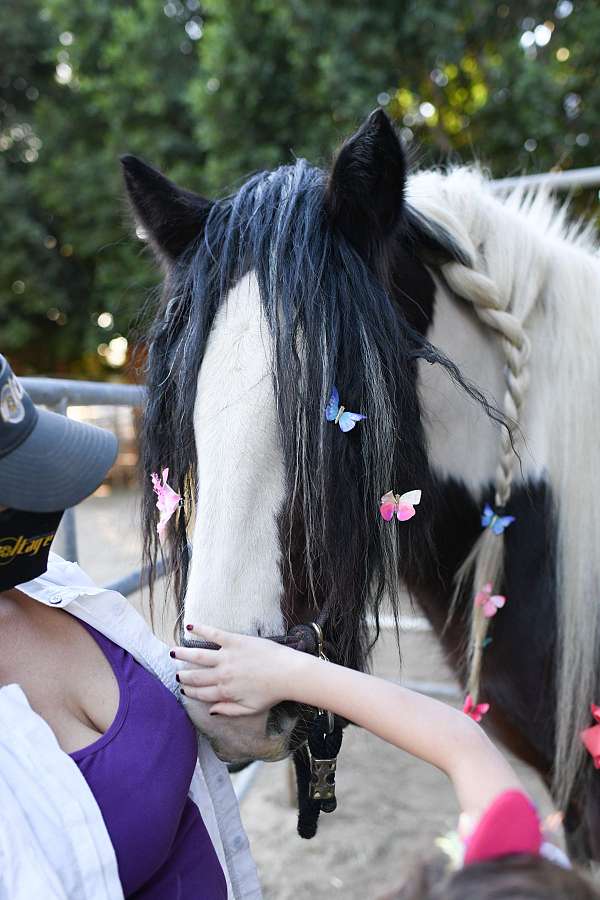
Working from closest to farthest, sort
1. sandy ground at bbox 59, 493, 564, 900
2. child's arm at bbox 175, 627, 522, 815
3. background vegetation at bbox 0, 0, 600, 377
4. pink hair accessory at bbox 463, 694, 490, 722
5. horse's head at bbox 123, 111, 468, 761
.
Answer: child's arm at bbox 175, 627, 522, 815 < horse's head at bbox 123, 111, 468, 761 < pink hair accessory at bbox 463, 694, 490, 722 < sandy ground at bbox 59, 493, 564, 900 < background vegetation at bbox 0, 0, 600, 377

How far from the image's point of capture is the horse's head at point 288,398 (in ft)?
3.12

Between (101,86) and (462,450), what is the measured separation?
28.9ft

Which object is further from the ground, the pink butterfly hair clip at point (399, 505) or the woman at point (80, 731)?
the pink butterfly hair clip at point (399, 505)

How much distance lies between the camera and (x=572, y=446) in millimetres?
1311

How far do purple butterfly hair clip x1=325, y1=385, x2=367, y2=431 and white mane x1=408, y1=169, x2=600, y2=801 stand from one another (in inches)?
11.4

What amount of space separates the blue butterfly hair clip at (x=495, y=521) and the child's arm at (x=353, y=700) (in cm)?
57

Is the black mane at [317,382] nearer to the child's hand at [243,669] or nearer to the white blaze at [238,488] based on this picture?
the white blaze at [238,488]

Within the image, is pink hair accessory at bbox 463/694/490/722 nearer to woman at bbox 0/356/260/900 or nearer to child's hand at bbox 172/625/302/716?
woman at bbox 0/356/260/900

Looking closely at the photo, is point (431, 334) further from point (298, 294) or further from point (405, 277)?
point (298, 294)

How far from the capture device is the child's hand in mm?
857

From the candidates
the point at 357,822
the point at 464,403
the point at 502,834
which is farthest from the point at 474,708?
the point at 357,822

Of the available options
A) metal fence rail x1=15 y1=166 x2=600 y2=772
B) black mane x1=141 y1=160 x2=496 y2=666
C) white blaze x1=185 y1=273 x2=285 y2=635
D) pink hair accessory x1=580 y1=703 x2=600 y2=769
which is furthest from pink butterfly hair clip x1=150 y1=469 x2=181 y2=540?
pink hair accessory x1=580 y1=703 x2=600 y2=769

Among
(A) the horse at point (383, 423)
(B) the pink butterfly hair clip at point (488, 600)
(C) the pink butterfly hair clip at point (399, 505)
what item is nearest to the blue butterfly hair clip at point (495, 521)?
(A) the horse at point (383, 423)

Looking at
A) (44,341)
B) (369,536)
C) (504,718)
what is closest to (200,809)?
(369,536)
